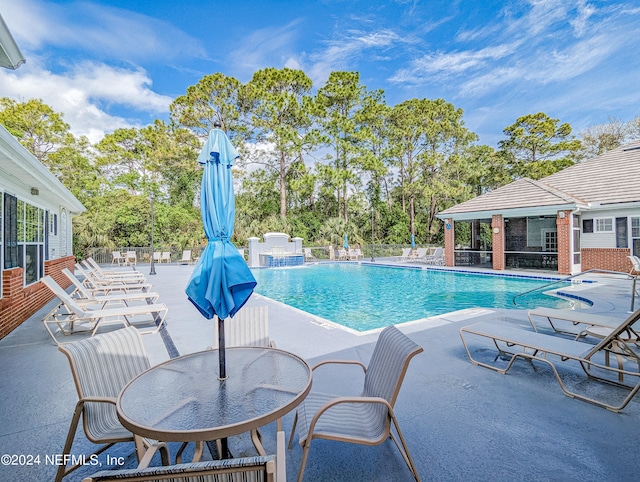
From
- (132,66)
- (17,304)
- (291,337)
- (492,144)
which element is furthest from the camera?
(492,144)

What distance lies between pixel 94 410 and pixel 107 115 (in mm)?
36470

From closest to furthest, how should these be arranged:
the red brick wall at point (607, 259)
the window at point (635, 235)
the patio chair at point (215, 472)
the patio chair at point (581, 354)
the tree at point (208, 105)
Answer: the patio chair at point (215, 472) → the patio chair at point (581, 354) → the window at point (635, 235) → the red brick wall at point (607, 259) → the tree at point (208, 105)

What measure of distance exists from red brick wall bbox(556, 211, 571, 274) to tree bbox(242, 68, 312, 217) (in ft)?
57.5

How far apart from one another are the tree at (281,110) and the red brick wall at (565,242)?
17.5 metres

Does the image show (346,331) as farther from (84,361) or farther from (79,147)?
(79,147)

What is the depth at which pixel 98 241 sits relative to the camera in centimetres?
2216

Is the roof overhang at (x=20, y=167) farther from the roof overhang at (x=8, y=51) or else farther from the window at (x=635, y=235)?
the window at (x=635, y=235)

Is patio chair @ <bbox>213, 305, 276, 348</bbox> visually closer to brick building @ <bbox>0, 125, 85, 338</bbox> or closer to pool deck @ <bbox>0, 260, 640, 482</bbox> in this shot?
pool deck @ <bbox>0, 260, 640, 482</bbox>

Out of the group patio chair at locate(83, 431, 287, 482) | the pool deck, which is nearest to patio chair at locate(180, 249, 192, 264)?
the pool deck

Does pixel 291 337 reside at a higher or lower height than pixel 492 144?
lower

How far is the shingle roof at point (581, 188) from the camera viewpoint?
1324 centimetres

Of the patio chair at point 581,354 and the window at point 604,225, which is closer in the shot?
the patio chair at point 581,354

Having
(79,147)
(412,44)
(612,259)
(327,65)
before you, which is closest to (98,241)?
(79,147)

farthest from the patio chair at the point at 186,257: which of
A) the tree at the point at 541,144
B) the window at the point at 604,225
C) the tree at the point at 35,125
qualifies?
the tree at the point at 541,144
